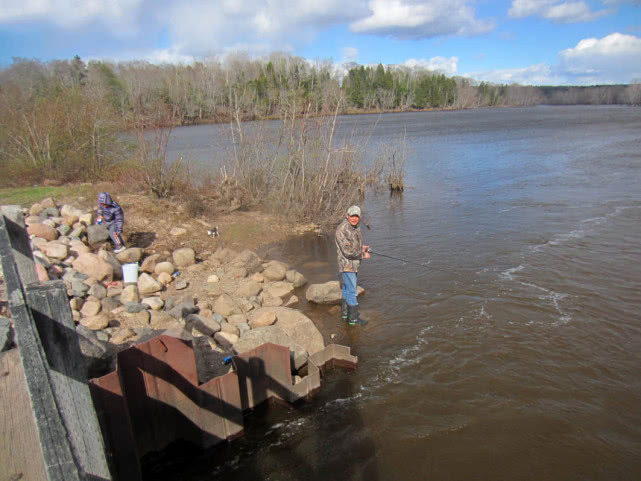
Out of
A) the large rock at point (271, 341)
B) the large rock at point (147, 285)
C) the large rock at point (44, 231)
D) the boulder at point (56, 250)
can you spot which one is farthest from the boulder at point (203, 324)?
the large rock at point (44, 231)

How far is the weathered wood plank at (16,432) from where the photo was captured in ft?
11.3

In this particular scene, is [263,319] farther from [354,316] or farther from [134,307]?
[134,307]

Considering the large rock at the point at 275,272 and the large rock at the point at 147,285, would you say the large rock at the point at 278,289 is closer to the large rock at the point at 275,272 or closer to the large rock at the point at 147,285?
the large rock at the point at 275,272

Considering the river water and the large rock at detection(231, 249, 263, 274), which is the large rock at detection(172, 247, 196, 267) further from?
the river water

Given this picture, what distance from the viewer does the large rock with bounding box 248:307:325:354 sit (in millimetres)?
7559

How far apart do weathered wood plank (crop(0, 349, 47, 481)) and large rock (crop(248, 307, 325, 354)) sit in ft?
13.3

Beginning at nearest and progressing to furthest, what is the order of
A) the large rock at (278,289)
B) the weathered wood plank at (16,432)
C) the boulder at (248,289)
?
the weathered wood plank at (16,432) → the boulder at (248,289) → the large rock at (278,289)

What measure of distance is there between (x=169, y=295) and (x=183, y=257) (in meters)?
2.01

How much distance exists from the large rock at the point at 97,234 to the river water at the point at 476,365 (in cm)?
456

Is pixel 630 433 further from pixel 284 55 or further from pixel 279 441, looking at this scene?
pixel 284 55

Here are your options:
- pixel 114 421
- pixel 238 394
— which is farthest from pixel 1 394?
pixel 238 394

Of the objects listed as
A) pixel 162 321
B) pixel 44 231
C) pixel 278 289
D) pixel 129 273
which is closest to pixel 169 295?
pixel 129 273

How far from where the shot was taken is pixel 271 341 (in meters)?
7.09

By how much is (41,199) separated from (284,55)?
6026 cm
